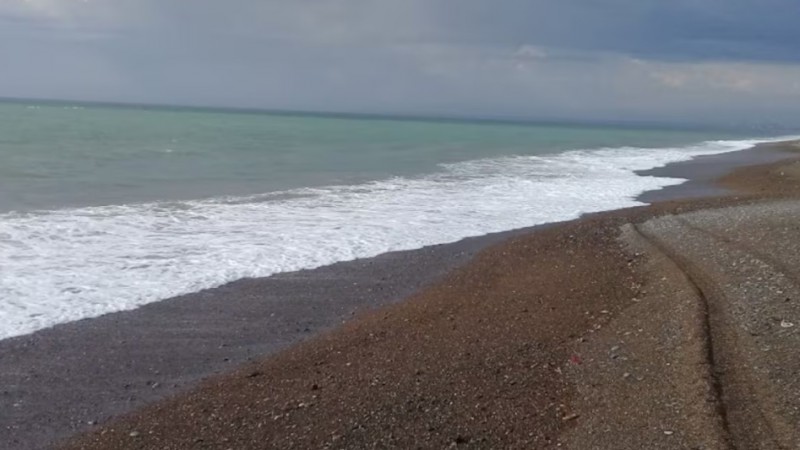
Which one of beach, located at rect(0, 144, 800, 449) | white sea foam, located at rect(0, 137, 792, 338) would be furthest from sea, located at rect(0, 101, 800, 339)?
beach, located at rect(0, 144, 800, 449)

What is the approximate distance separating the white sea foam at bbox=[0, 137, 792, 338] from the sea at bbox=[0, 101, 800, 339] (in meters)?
0.03

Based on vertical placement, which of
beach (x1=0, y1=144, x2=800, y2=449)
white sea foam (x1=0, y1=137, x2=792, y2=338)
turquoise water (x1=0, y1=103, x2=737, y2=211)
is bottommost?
turquoise water (x1=0, y1=103, x2=737, y2=211)

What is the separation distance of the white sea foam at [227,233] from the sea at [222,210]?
0.03m

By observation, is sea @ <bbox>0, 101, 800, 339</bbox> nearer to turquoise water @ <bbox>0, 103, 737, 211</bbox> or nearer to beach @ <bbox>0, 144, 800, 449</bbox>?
turquoise water @ <bbox>0, 103, 737, 211</bbox>

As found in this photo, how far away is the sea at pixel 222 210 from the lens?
11344mm

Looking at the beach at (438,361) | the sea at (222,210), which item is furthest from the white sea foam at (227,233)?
the beach at (438,361)

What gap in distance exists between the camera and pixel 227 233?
1520 cm

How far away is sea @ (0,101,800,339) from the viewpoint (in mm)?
11344

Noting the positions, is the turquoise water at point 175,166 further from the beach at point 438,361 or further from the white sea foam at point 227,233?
the beach at point 438,361

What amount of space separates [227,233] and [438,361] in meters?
7.89

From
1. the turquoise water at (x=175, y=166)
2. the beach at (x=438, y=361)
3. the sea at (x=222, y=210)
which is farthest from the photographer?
the turquoise water at (x=175, y=166)

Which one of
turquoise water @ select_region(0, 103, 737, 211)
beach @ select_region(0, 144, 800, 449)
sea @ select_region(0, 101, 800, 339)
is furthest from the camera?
turquoise water @ select_region(0, 103, 737, 211)

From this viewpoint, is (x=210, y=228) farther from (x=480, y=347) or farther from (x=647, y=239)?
(x=480, y=347)

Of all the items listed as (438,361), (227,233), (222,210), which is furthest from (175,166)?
(438,361)
